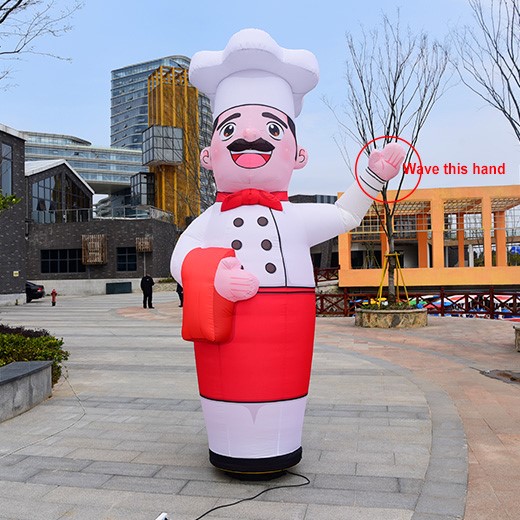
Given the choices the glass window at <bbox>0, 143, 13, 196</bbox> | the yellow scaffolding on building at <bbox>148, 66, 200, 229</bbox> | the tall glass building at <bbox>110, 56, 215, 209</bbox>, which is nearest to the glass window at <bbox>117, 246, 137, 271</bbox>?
the yellow scaffolding on building at <bbox>148, 66, 200, 229</bbox>

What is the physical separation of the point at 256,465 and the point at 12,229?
26399 millimetres

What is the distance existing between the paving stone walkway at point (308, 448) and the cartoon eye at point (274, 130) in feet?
8.65

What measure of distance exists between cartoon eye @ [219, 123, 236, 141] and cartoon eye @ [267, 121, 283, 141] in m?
0.28

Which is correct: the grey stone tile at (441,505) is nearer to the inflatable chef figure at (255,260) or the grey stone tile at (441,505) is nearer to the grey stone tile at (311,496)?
the grey stone tile at (311,496)

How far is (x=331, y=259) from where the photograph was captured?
143 ft

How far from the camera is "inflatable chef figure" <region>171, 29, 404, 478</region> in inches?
155

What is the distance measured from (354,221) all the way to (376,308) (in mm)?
11044

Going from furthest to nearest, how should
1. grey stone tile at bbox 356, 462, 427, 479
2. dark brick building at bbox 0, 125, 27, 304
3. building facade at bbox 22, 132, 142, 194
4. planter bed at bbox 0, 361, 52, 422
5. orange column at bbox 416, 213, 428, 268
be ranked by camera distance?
building facade at bbox 22, 132, 142, 194
orange column at bbox 416, 213, 428, 268
dark brick building at bbox 0, 125, 27, 304
planter bed at bbox 0, 361, 52, 422
grey stone tile at bbox 356, 462, 427, 479

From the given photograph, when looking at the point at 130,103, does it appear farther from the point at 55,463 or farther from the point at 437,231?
the point at 55,463

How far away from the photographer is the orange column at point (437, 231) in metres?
24.5

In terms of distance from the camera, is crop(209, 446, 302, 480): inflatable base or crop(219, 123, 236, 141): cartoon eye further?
crop(219, 123, 236, 141): cartoon eye

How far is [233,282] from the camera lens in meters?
3.79

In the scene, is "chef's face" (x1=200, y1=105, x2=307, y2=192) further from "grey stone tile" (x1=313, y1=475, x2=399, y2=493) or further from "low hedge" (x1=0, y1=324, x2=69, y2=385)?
"low hedge" (x1=0, y1=324, x2=69, y2=385)

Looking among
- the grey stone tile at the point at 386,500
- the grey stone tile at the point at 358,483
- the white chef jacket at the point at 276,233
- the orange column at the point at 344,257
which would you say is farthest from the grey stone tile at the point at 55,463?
the orange column at the point at 344,257
